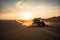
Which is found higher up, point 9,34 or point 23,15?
point 23,15

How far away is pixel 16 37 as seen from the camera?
117 inches

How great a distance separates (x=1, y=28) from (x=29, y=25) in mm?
557

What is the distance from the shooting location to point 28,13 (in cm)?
311

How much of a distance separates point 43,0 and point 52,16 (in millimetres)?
369

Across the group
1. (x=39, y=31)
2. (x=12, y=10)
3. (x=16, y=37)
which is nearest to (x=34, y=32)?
(x=39, y=31)

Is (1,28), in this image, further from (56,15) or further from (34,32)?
(56,15)

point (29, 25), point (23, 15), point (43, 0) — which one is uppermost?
point (43, 0)

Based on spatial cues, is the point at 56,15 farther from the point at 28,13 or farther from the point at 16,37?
the point at 16,37

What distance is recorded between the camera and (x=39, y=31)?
307cm

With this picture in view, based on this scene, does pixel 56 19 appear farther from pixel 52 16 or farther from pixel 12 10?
pixel 12 10

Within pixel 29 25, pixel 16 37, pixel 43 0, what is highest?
pixel 43 0

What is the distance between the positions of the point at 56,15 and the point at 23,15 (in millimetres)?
654

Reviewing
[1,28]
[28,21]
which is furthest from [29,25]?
[1,28]

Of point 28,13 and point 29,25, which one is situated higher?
point 28,13
